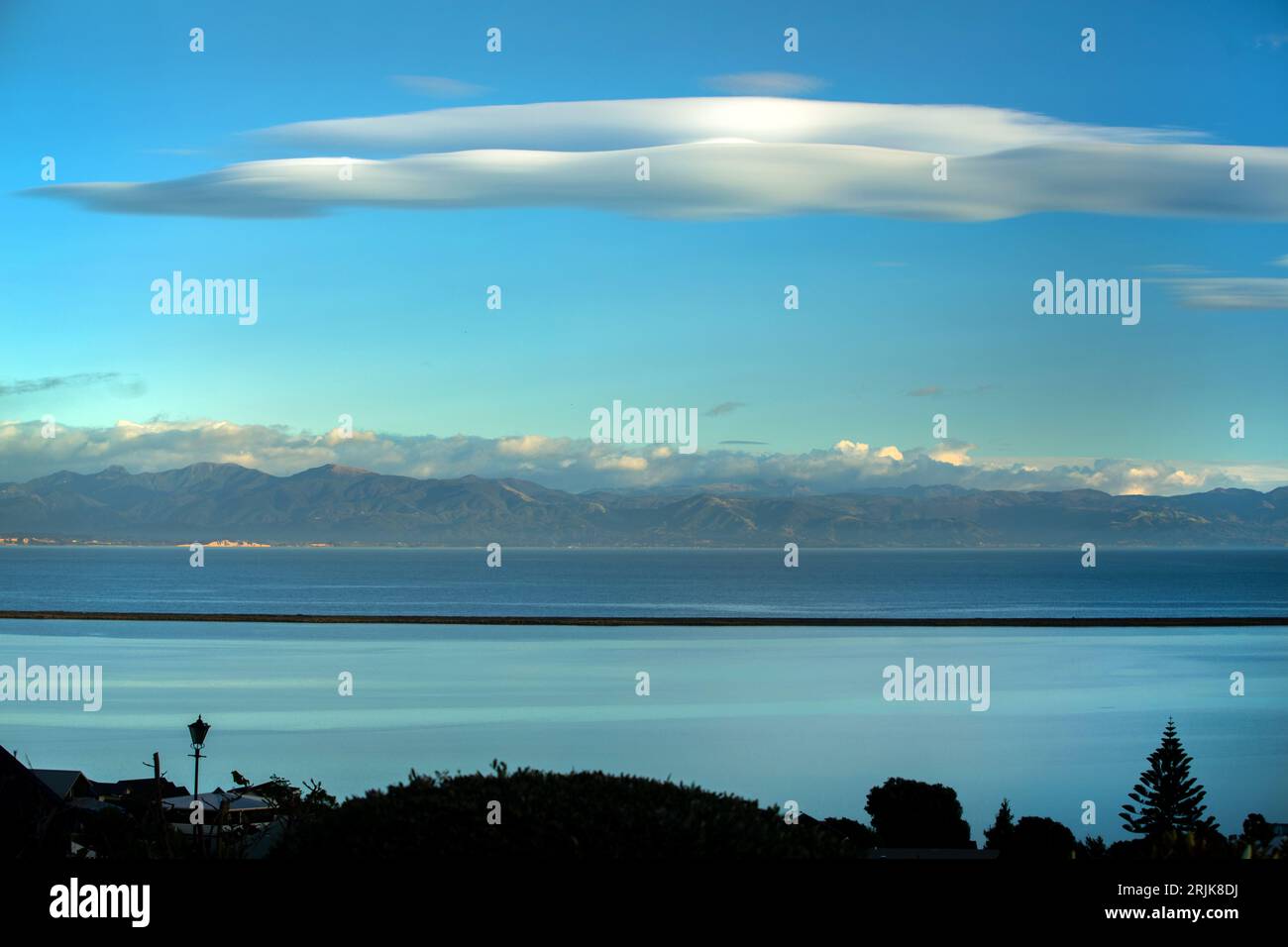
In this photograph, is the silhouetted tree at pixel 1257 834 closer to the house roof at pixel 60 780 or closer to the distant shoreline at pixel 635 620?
the house roof at pixel 60 780

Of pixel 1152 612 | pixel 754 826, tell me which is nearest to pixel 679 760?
pixel 754 826

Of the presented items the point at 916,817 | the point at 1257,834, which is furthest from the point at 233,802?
the point at 1257,834

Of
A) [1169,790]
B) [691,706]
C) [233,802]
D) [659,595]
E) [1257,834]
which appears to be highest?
[659,595]

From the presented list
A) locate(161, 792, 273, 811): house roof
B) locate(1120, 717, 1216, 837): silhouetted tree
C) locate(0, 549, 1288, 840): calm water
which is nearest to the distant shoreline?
locate(0, 549, 1288, 840): calm water

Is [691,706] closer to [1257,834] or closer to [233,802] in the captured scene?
[233,802]

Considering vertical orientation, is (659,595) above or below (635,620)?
above
